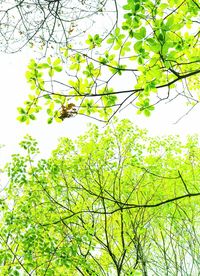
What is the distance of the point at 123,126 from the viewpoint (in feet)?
39.4

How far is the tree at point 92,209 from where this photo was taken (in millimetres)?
7703

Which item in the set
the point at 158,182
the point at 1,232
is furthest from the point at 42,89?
the point at 158,182

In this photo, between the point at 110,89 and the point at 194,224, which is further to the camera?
the point at 194,224

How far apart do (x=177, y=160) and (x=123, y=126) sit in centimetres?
317

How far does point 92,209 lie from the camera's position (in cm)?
990

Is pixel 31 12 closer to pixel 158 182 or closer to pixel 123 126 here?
pixel 123 126

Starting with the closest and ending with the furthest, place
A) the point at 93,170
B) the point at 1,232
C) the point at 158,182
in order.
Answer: the point at 1,232, the point at 93,170, the point at 158,182

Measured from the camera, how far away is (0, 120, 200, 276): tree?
770 cm

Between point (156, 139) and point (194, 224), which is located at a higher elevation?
point (156, 139)

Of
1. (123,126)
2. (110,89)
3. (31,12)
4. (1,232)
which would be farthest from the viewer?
(123,126)

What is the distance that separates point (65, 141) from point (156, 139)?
3860 mm

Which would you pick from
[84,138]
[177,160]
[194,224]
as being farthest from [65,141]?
[194,224]

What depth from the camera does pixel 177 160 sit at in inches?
541

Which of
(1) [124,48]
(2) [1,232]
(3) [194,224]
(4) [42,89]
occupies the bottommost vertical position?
(4) [42,89]
